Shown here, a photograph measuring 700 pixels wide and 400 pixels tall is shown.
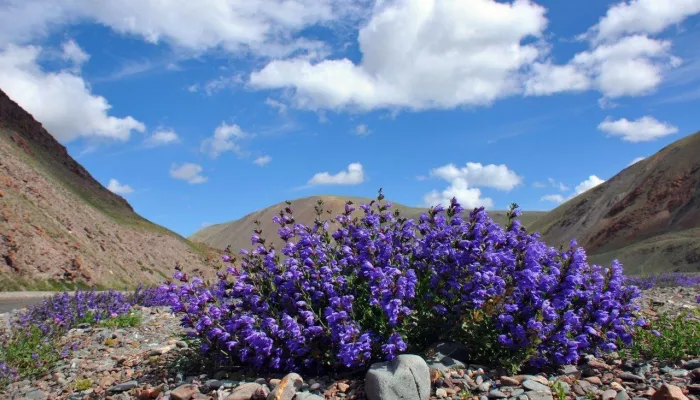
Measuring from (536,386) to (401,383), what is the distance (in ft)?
4.84

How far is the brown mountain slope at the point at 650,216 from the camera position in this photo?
126ft

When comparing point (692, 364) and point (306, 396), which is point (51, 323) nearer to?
point (306, 396)

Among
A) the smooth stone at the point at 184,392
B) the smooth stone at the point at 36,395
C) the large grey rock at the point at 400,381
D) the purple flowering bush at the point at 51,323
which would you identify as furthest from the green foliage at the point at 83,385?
the large grey rock at the point at 400,381

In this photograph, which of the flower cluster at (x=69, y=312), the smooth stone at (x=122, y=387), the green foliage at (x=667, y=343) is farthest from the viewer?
the flower cluster at (x=69, y=312)

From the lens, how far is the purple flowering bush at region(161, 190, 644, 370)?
603cm

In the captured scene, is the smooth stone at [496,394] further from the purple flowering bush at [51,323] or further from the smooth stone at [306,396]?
the purple flowering bush at [51,323]

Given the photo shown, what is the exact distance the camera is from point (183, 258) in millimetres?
49500

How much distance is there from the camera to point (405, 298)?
6.32 meters

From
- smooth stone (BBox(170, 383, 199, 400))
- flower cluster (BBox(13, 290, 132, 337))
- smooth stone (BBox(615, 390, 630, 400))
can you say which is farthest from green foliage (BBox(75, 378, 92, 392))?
smooth stone (BBox(615, 390, 630, 400))

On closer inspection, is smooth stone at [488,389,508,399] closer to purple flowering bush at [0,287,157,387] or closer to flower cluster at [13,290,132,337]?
purple flowering bush at [0,287,157,387]

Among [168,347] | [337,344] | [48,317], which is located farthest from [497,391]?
[48,317]

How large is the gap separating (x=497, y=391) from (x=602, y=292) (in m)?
2.16

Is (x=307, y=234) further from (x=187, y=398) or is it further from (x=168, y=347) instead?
(x=168, y=347)

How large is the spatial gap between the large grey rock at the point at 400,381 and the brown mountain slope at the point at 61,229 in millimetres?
17951
